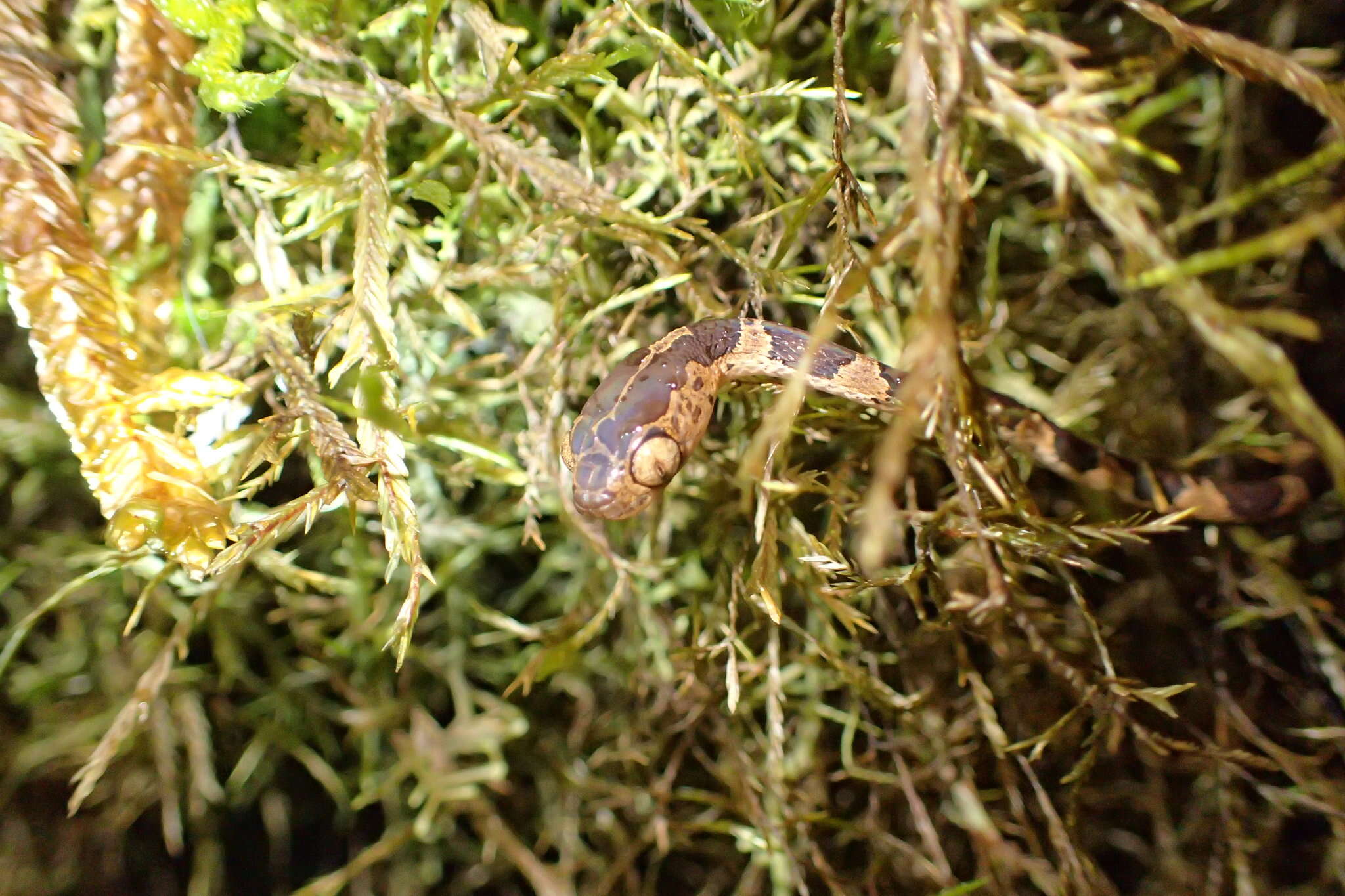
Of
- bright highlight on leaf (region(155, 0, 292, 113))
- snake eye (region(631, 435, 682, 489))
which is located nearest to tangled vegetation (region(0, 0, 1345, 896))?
bright highlight on leaf (region(155, 0, 292, 113))

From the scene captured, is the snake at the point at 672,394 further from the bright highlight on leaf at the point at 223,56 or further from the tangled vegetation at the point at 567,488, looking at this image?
the bright highlight on leaf at the point at 223,56

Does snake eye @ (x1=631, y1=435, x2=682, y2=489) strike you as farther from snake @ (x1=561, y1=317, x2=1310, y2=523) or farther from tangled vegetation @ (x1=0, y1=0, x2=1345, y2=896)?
tangled vegetation @ (x1=0, y1=0, x2=1345, y2=896)

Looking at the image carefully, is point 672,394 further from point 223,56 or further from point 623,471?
point 223,56

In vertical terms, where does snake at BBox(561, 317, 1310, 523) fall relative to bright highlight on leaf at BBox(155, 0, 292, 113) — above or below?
below

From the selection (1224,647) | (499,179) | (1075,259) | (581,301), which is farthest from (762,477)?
(1224,647)

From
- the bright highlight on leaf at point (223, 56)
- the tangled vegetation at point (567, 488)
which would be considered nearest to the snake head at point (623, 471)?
the tangled vegetation at point (567, 488)
